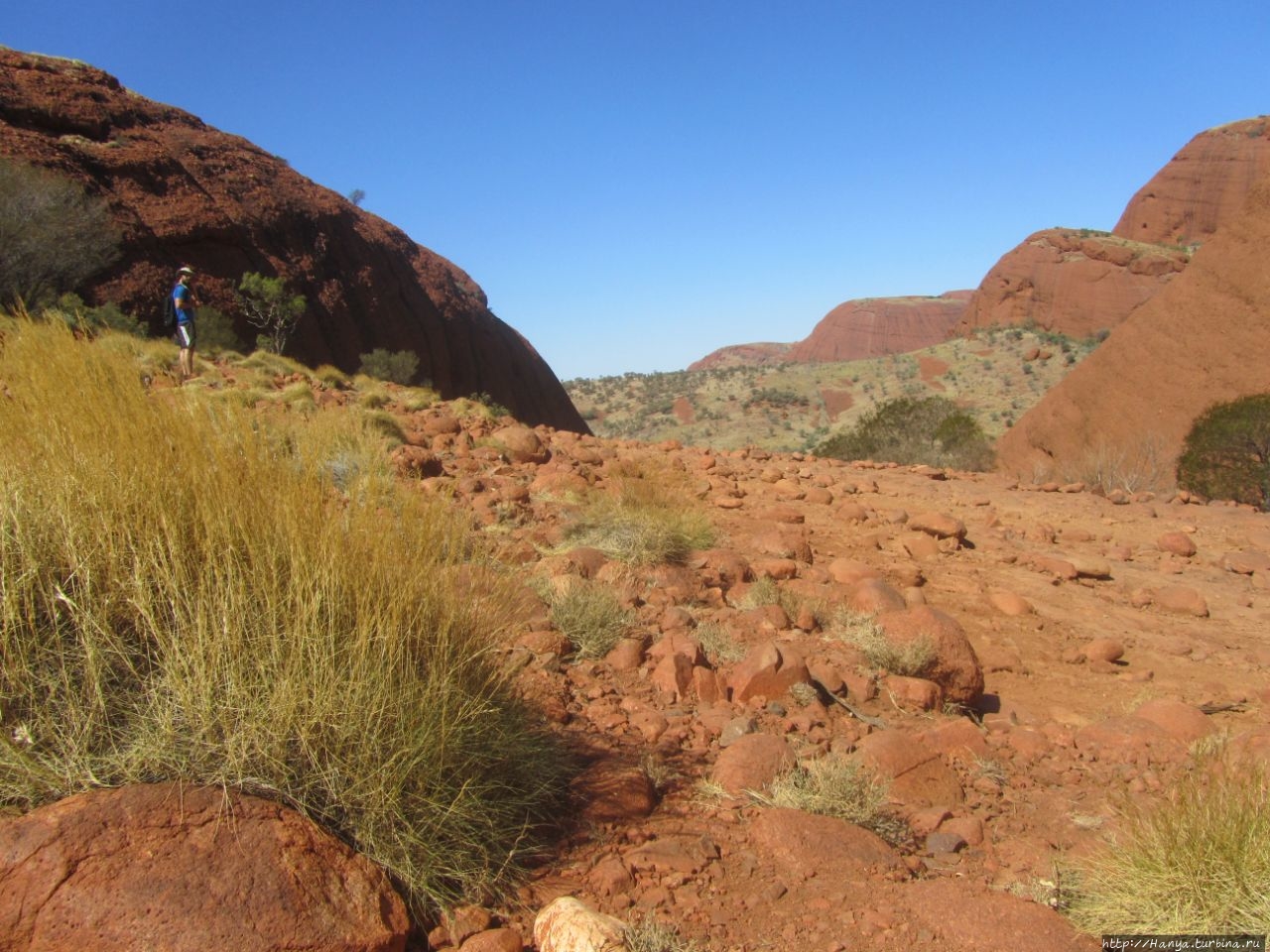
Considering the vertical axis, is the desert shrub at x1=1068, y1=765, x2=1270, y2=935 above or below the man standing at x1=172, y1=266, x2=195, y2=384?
below

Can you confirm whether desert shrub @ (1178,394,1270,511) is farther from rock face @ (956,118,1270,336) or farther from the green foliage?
rock face @ (956,118,1270,336)

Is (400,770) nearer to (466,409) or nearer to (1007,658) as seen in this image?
(1007,658)

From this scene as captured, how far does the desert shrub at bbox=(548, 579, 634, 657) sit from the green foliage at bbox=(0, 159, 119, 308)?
1219 cm

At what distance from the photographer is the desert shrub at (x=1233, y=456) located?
43.1ft

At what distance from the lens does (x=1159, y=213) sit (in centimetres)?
5572

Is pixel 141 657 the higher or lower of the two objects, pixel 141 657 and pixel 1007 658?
the higher

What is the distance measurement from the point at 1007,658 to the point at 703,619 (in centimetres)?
209

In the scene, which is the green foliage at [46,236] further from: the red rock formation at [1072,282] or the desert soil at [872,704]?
the red rock formation at [1072,282]

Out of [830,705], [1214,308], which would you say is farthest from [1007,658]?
[1214,308]

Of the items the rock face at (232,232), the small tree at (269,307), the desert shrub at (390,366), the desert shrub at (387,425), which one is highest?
Result: the rock face at (232,232)

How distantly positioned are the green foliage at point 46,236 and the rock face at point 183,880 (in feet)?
44.4

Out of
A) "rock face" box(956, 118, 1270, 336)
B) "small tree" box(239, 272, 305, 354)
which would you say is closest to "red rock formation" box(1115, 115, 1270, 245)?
"rock face" box(956, 118, 1270, 336)

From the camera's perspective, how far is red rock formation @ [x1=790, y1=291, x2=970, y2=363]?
94000 millimetres

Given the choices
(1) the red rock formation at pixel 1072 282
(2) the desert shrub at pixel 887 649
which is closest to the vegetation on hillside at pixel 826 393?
(1) the red rock formation at pixel 1072 282
